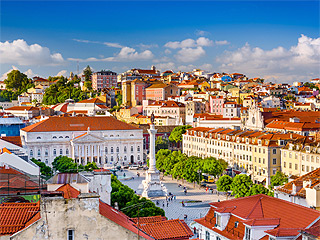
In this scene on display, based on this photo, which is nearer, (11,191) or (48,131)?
(11,191)

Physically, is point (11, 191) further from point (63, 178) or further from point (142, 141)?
point (142, 141)

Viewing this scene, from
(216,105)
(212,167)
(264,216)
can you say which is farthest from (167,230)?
(216,105)

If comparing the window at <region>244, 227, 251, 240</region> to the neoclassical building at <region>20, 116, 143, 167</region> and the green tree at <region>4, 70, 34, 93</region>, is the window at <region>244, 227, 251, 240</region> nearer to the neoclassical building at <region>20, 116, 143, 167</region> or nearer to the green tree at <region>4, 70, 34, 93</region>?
the neoclassical building at <region>20, 116, 143, 167</region>

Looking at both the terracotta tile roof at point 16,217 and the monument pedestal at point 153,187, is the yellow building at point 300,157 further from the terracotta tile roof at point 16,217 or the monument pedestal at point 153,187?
the terracotta tile roof at point 16,217

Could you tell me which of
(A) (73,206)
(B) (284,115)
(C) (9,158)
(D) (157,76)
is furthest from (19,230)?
(D) (157,76)

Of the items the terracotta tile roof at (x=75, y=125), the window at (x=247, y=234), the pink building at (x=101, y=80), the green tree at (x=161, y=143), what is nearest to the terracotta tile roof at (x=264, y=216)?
the window at (x=247, y=234)
